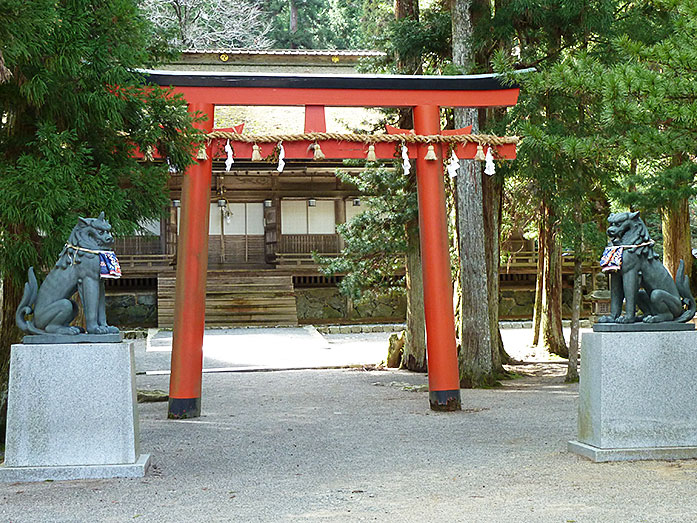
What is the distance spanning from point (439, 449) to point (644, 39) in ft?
19.6

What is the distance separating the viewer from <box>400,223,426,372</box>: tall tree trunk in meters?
11.8

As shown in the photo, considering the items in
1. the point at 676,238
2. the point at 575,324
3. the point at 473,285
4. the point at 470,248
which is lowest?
the point at 575,324

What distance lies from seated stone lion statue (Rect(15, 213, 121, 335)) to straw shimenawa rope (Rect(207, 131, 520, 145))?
2.66 metres

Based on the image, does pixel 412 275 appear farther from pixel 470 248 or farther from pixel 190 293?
pixel 190 293

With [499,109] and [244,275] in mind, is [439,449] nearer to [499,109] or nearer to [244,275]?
[499,109]

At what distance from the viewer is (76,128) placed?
5969mm

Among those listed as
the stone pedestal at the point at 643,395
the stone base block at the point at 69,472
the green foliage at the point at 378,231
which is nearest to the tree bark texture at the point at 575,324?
the green foliage at the point at 378,231

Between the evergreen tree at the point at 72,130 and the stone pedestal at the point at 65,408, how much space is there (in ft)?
3.43

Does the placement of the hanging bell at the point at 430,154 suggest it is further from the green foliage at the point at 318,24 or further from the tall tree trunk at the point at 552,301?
the green foliage at the point at 318,24

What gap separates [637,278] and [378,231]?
21.8 feet

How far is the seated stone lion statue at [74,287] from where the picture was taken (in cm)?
516

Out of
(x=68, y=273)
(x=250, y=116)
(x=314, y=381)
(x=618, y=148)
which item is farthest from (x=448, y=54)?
(x=250, y=116)

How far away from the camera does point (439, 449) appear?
6.31m

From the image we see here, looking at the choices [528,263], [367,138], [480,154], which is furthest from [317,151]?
[528,263]
